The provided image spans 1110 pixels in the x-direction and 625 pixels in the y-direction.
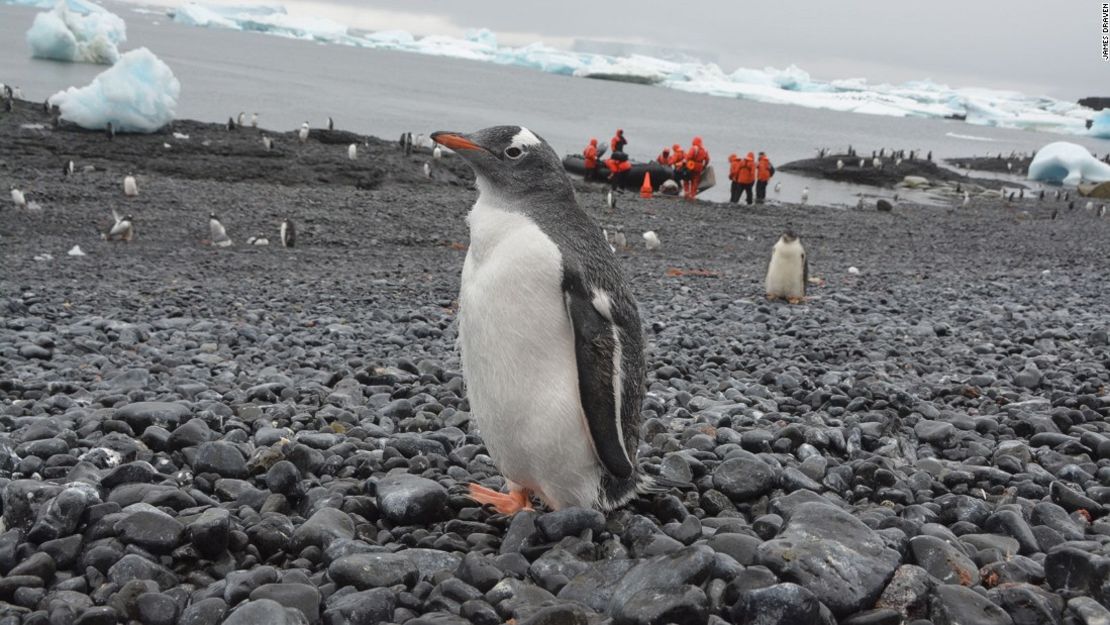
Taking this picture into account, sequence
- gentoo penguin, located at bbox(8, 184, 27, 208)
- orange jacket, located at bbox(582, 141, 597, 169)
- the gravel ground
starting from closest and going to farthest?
the gravel ground → gentoo penguin, located at bbox(8, 184, 27, 208) → orange jacket, located at bbox(582, 141, 597, 169)

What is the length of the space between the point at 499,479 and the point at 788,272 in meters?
6.55

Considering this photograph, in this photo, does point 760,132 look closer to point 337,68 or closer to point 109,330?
point 337,68

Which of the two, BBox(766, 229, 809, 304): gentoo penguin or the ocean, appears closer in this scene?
BBox(766, 229, 809, 304): gentoo penguin

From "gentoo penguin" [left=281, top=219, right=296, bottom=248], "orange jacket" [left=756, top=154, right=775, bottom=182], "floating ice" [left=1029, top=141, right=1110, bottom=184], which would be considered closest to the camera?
"gentoo penguin" [left=281, top=219, right=296, bottom=248]

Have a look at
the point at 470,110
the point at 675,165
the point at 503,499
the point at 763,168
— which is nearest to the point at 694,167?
the point at 675,165

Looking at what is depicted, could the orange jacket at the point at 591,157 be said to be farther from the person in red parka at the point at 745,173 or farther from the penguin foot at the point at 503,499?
the penguin foot at the point at 503,499

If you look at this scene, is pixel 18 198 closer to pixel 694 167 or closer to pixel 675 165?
pixel 694 167

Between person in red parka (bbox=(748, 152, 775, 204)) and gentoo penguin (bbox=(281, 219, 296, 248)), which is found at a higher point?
person in red parka (bbox=(748, 152, 775, 204))

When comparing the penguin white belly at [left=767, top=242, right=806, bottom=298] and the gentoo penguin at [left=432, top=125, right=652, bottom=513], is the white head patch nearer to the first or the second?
the gentoo penguin at [left=432, top=125, right=652, bottom=513]

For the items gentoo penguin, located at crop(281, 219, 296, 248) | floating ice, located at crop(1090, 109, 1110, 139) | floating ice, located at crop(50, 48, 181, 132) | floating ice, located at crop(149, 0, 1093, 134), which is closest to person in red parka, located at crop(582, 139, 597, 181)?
floating ice, located at crop(50, 48, 181, 132)

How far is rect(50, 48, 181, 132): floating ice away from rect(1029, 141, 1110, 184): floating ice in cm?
3831

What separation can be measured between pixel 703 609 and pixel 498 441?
1049 millimetres

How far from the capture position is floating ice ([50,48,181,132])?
22125mm

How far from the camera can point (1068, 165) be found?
41656mm
